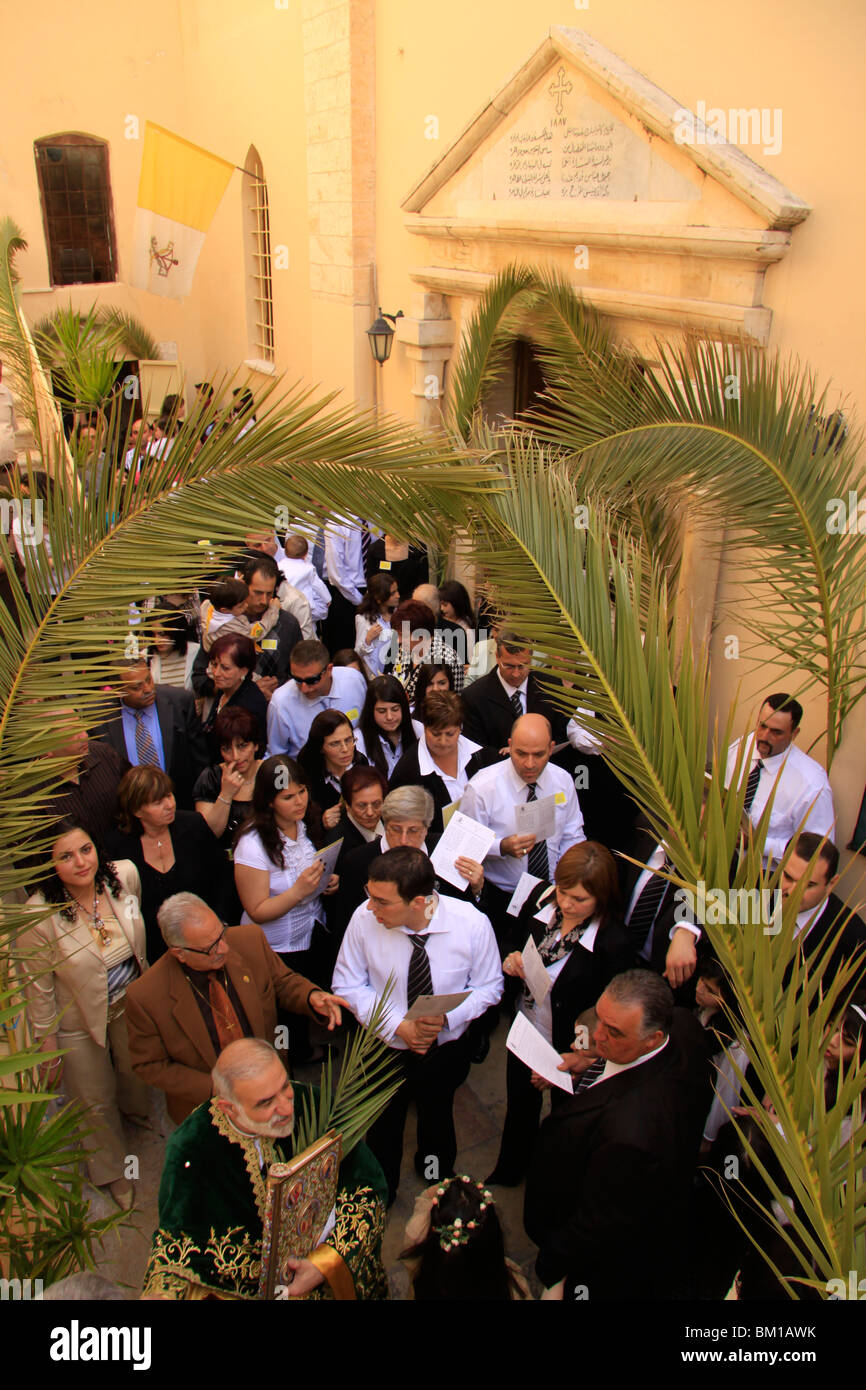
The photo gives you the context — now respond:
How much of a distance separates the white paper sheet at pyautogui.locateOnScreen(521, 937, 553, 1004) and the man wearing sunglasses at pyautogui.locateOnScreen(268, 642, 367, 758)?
6.51ft

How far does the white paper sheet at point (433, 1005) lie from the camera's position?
3535 millimetres

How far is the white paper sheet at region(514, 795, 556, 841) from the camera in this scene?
14.7ft

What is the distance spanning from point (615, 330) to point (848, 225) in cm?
211

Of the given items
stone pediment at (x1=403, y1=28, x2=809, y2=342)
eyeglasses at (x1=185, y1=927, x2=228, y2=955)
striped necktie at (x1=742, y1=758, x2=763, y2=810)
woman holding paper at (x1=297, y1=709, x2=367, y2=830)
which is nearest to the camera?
eyeglasses at (x1=185, y1=927, x2=228, y2=955)

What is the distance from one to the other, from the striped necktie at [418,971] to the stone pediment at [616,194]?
159 inches

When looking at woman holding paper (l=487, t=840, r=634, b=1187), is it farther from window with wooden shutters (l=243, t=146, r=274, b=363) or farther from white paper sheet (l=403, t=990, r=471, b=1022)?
window with wooden shutters (l=243, t=146, r=274, b=363)

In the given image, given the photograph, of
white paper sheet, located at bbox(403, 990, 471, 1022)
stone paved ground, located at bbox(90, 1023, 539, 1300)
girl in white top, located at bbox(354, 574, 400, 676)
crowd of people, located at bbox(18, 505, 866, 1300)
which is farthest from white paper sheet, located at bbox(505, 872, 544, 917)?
girl in white top, located at bbox(354, 574, 400, 676)

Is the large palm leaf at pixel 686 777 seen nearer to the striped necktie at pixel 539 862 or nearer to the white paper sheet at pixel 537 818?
the white paper sheet at pixel 537 818

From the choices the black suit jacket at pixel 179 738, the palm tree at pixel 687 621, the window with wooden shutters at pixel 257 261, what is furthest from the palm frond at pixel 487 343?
the window with wooden shutters at pixel 257 261

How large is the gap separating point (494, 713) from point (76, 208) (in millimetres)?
14844

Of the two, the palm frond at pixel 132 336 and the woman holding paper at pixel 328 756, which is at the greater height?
the palm frond at pixel 132 336

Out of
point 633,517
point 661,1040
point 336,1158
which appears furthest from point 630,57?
point 336,1158

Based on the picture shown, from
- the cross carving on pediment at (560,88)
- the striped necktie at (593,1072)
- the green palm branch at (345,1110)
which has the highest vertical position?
the cross carving on pediment at (560,88)

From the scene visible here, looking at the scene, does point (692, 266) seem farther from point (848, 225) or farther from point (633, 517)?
point (633, 517)
